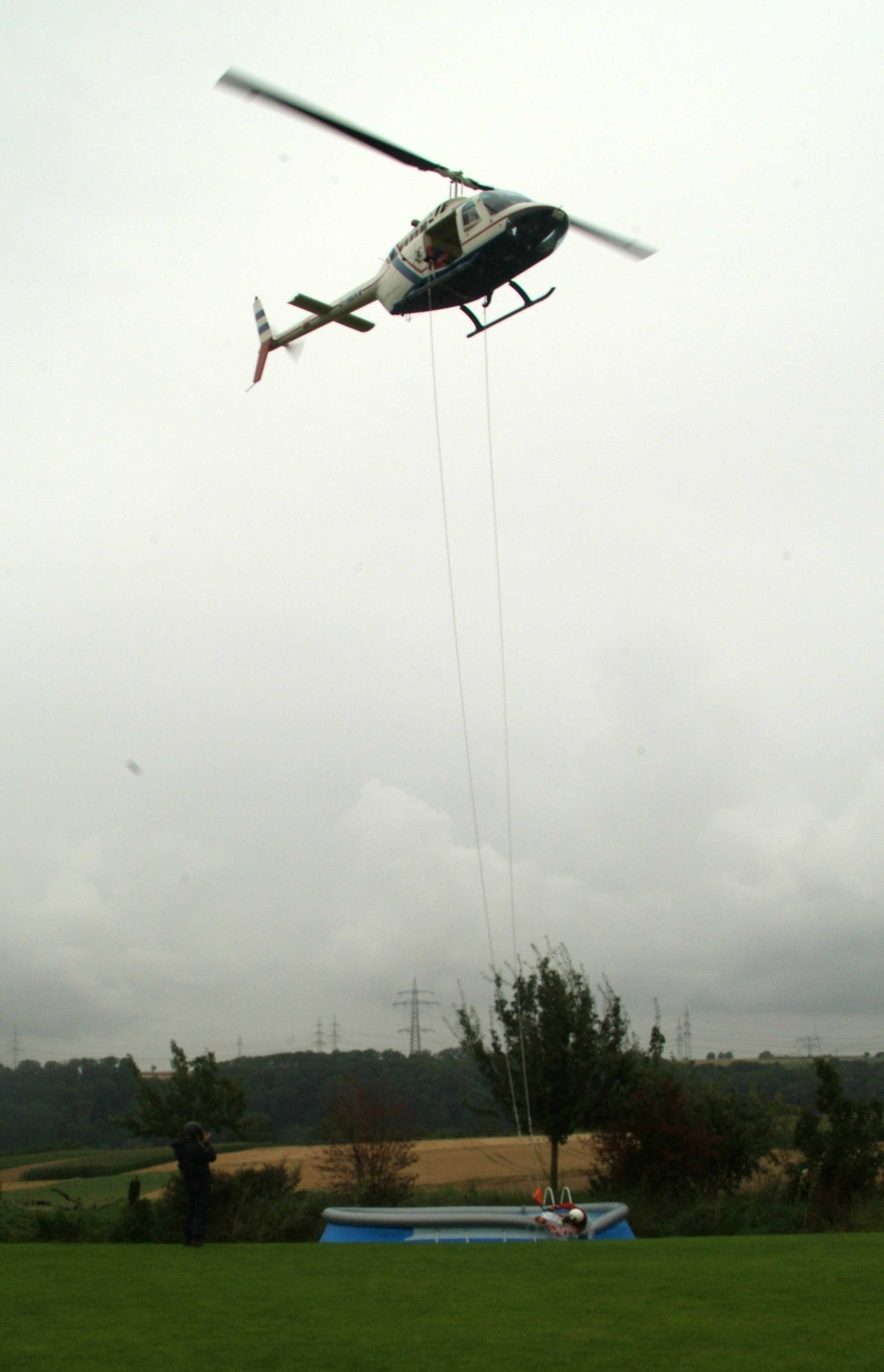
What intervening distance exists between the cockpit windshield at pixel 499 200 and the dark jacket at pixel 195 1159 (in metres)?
11.4

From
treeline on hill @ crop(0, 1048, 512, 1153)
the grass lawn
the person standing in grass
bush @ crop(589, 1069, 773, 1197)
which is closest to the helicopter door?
the person standing in grass

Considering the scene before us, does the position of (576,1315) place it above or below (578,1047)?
below

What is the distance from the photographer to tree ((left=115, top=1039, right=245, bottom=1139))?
18422 millimetres

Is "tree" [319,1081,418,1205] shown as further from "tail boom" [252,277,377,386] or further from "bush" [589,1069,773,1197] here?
"tail boom" [252,277,377,386]

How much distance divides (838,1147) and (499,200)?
47.2 feet

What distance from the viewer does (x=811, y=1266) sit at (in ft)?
30.7

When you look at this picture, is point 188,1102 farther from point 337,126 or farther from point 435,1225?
point 337,126

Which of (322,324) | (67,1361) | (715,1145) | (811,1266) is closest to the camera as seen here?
(67,1361)

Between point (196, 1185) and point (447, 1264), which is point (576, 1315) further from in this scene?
point (196, 1185)

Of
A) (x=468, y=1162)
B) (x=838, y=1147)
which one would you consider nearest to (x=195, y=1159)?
(x=838, y=1147)

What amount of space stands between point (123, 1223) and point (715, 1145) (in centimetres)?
1023

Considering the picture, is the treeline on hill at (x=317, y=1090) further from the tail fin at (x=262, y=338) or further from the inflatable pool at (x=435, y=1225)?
the tail fin at (x=262, y=338)

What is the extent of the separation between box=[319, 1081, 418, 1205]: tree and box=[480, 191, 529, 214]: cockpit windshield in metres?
15.4

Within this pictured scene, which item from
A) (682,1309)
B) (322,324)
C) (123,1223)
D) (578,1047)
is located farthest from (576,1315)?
(322,324)
